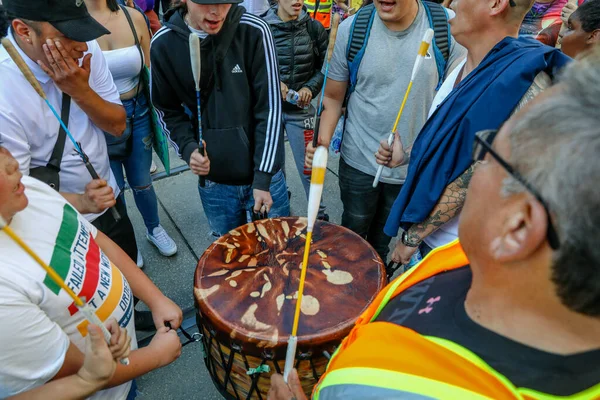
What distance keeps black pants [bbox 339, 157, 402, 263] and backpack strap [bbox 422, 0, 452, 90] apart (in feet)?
2.23

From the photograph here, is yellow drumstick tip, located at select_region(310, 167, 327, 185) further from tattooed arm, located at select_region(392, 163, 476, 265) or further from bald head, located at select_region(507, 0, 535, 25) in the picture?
bald head, located at select_region(507, 0, 535, 25)

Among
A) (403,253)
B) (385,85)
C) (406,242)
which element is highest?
(385,85)

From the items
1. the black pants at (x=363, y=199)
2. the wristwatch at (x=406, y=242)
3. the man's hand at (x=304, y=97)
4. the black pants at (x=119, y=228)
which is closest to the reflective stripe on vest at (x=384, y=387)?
the wristwatch at (x=406, y=242)

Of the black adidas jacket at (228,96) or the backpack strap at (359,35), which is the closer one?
the black adidas jacket at (228,96)

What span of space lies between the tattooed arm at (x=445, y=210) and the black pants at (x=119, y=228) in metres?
1.38

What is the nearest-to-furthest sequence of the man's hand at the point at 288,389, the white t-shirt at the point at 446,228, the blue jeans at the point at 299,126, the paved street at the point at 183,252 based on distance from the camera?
the man's hand at the point at 288,389, the white t-shirt at the point at 446,228, the paved street at the point at 183,252, the blue jeans at the point at 299,126

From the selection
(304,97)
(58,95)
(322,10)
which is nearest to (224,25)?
(58,95)

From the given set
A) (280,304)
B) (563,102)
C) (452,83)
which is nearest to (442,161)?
(452,83)

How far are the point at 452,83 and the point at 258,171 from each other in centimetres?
104

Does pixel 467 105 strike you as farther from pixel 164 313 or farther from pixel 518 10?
pixel 164 313

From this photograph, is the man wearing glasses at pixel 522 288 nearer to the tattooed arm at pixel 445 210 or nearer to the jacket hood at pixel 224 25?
the tattooed arm at pixel 445 210

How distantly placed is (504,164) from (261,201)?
5.25 feet

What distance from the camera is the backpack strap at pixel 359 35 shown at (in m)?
1.98

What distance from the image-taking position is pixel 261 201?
2.14 metres
